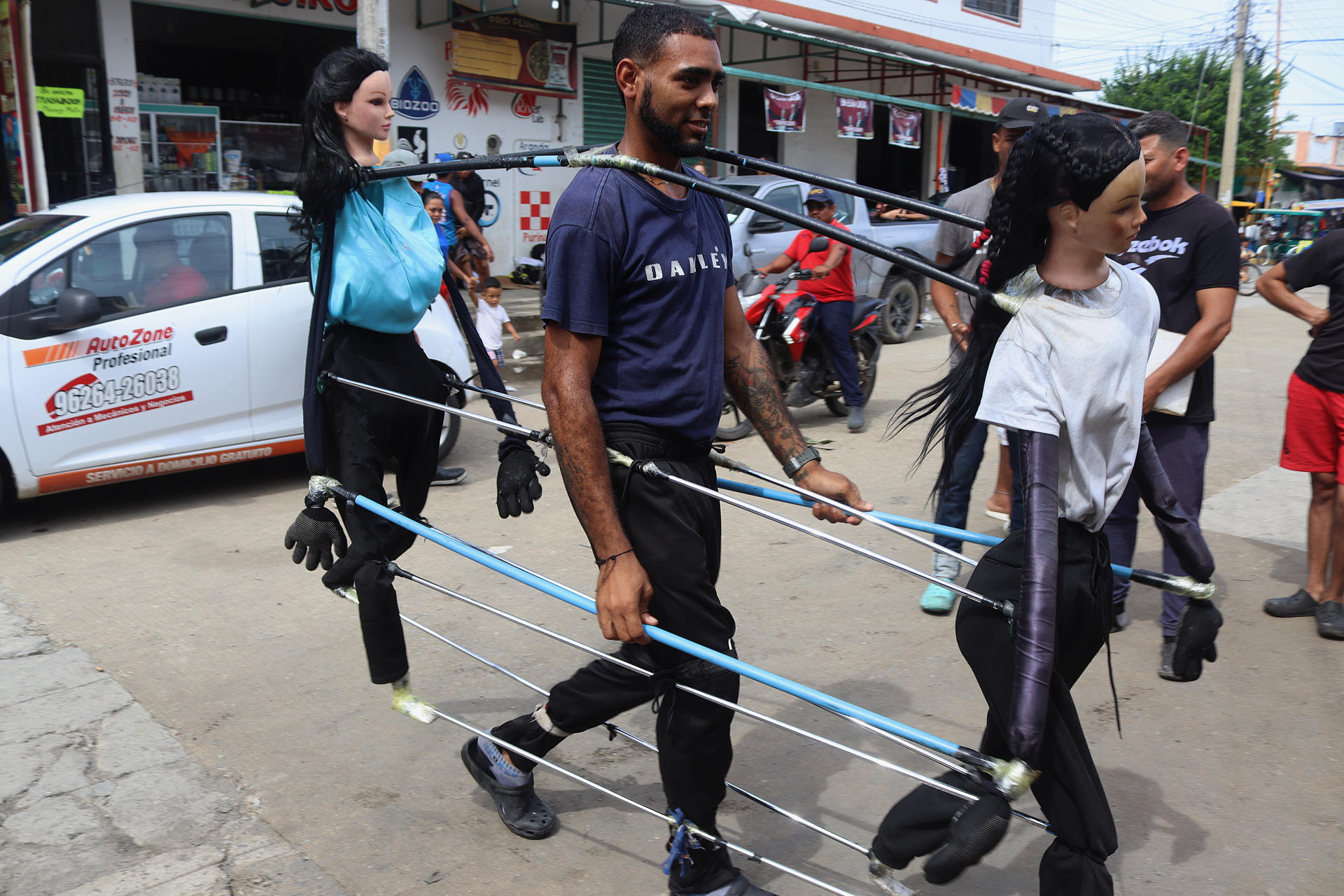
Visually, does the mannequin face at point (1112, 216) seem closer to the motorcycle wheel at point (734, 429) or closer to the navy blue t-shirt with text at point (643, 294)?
the navy blue t-shirt with text at point (643, 294)

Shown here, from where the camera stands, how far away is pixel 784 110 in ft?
55.2

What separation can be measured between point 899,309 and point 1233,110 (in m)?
22.3

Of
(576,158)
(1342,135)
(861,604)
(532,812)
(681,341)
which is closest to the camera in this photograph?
(576,158)

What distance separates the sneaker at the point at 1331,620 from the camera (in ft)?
14.8

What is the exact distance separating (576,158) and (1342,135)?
79005mm

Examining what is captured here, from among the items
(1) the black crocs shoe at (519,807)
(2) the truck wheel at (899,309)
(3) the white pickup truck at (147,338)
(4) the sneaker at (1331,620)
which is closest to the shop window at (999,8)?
(2) the truck wheel at (899,309)

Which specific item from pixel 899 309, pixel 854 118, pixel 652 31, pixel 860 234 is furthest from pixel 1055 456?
pixel 854 118

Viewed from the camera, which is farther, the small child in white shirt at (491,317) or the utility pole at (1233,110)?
the utility pole at (1233,110)

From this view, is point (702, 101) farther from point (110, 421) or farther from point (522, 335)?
Result: point (522, 335)

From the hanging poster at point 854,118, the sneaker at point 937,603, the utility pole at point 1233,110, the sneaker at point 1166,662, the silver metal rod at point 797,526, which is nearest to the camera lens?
the silver metal rod at point 797,526

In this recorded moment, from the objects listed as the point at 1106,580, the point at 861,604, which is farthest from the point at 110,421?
the point at 1106,580

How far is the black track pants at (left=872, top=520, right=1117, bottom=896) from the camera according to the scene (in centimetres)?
210

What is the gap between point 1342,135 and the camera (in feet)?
219

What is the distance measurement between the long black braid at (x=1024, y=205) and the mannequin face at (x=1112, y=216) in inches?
0.5
